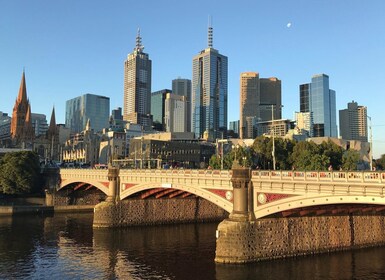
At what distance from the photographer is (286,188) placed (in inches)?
1571

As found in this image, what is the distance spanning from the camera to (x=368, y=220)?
156 feet

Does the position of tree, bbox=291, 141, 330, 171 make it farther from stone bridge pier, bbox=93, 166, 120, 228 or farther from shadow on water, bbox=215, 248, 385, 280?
stone bridge pier, bbox=93, 166, 120, 228

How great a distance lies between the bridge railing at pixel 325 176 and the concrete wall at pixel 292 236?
4933 mm

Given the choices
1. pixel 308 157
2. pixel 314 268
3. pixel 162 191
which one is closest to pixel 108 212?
pixel 162 191

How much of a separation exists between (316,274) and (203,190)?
17.1 meters

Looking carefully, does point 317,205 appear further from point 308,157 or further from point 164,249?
point 308,157

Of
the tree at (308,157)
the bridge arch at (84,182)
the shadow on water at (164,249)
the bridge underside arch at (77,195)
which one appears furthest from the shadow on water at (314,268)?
the bridge underside arch at (77,195)

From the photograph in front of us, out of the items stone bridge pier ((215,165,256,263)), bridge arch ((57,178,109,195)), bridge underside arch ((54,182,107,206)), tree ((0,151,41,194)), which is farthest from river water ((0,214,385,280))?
bridge underside arch ((54,182,107,206))

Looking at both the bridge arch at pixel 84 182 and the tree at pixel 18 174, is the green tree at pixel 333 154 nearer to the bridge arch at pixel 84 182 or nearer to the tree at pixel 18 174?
the bridge arch at pixel 84 182

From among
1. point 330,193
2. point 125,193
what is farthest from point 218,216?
point 330,193

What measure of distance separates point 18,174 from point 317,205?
243 feet

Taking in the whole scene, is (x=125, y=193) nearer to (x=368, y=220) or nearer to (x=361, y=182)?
(x=368, y=220)

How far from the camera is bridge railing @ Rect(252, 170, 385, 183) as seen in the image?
3252 centimetres

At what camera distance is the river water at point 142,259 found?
39.1 meters
